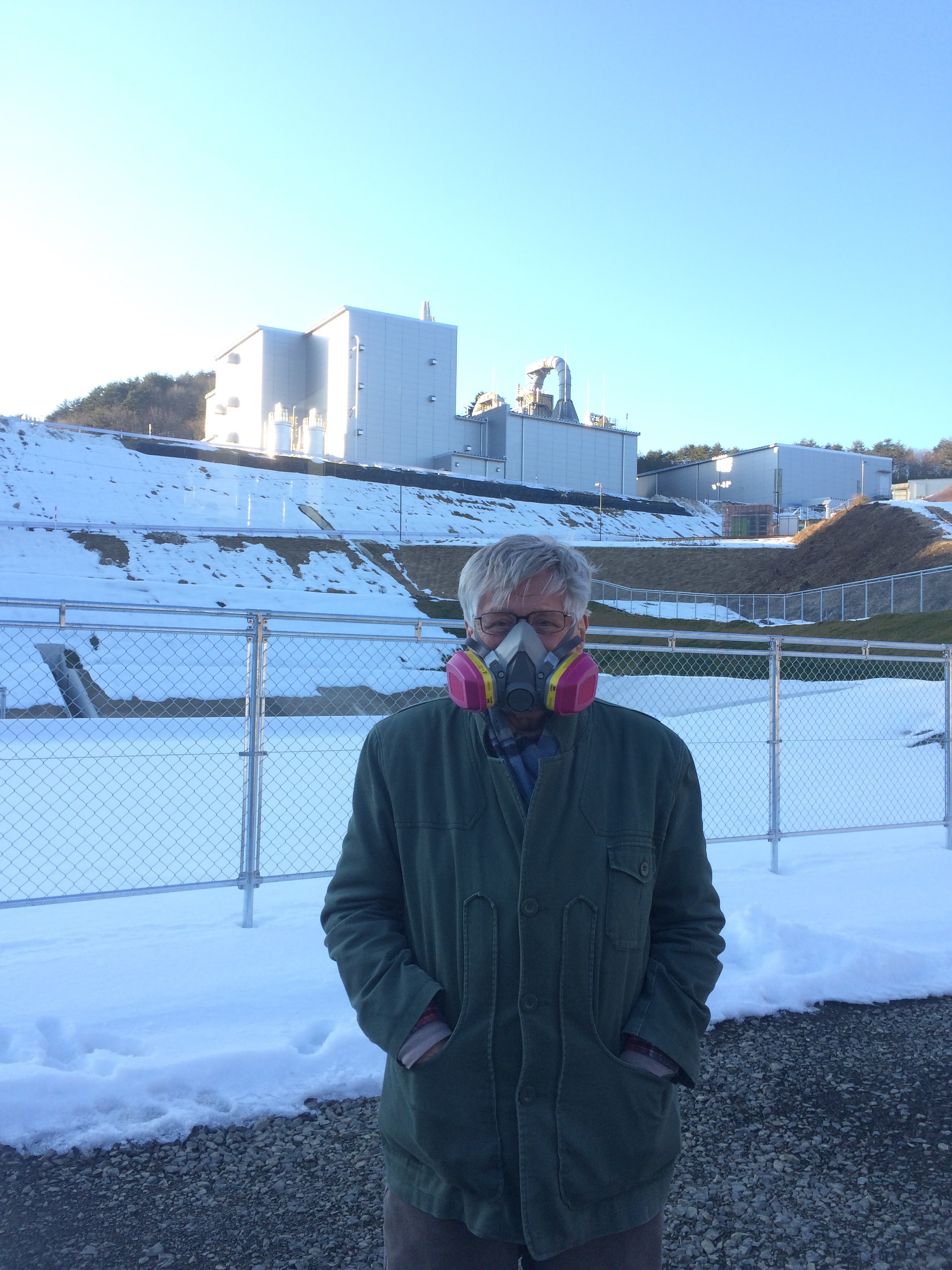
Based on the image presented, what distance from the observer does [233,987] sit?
15.0 ft

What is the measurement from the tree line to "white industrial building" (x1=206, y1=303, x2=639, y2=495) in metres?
18.0

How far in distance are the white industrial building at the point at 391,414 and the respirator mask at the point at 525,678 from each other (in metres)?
54.8

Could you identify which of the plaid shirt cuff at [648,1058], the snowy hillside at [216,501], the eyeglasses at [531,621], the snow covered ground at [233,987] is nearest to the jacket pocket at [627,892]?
the plaid shirt cuff at [648,1058]

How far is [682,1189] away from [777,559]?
130ft

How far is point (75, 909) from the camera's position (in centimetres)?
603

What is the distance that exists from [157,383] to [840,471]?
63191 mm

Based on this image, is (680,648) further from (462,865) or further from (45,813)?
(45,813)

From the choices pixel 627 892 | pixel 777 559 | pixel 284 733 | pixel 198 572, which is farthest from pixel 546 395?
pixel 627 892

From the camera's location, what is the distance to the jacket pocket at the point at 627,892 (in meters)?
1.77

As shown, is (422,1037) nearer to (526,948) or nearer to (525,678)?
(526,948)

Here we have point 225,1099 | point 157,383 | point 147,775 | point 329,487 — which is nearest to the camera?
point 225,1099

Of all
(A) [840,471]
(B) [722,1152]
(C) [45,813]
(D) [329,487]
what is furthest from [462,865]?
(A) [840,471]

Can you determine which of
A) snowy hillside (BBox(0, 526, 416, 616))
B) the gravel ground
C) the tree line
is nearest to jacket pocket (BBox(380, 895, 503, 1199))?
the gravel ground

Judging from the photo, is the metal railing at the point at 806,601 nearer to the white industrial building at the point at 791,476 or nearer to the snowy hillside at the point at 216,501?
the snowy hillside at the point at 216,501
